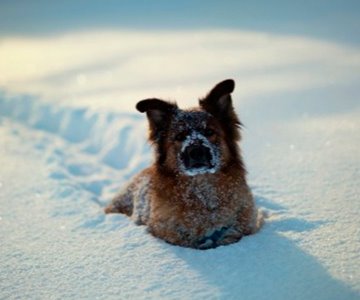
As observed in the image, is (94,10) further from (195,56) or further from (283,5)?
(195,56)

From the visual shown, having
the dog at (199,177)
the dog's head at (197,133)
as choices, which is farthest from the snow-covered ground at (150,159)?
the dog's head at (197,133)

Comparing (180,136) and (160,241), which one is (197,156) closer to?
(180,136)

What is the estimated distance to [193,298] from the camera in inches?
157

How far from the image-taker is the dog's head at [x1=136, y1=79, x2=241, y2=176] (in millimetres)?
5238

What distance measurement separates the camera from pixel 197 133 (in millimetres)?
5430

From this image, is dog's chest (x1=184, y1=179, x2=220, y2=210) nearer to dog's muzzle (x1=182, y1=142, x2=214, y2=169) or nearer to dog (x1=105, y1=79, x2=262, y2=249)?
dog (x1=105, y1=79, x2=262, y2=249)

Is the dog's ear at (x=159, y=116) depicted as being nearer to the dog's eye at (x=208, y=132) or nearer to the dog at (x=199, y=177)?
the dog at (x=199, y=177)

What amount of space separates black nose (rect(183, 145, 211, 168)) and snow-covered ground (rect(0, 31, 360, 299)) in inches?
34.8

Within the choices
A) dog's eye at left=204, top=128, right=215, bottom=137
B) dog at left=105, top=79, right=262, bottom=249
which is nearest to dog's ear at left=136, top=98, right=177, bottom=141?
dog at left=105, top=79, right=262, bottom=249

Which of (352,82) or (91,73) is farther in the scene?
(91,73)

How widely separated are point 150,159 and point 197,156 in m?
3.54

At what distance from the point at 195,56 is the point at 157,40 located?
331 centimetres

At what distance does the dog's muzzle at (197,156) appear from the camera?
17.0ft

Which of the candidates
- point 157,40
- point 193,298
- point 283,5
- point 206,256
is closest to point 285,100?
point 206,256
